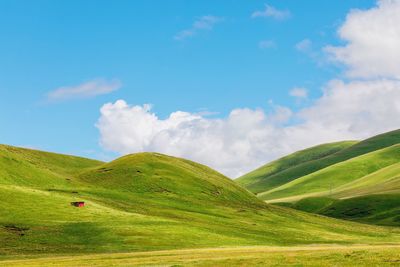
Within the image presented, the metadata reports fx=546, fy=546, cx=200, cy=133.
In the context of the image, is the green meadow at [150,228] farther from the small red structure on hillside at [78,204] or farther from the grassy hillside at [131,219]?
the small red structure on hillside at [78,204]

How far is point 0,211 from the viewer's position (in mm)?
118312

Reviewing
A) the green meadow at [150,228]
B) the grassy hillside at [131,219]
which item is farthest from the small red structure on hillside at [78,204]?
the grassy hillside at [131,219]

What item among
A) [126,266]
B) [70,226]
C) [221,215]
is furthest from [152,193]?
[126,266]

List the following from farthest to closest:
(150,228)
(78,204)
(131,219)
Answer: (78,204) < (131,219) < (150,228)

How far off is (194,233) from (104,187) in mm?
87430

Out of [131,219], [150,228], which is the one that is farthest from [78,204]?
[150,228]

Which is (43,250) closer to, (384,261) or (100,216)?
(100,216)

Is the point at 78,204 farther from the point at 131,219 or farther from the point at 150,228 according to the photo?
the point at 150,228

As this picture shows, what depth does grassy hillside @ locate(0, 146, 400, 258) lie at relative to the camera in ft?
316

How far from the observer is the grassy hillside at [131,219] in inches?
3797

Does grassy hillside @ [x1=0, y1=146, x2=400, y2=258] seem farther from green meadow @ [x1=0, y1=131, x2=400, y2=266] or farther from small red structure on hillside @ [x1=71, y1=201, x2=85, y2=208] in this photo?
small red structure on hillside @ [x1=71, y1=201, x2=85, y2=208]

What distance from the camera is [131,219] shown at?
119 metres

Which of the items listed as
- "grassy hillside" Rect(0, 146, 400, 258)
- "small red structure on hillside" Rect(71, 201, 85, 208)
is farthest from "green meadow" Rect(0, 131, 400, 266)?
"small red structure on hillside" Rect(71, 201, 85, 208)

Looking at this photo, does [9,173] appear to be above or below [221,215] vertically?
above
